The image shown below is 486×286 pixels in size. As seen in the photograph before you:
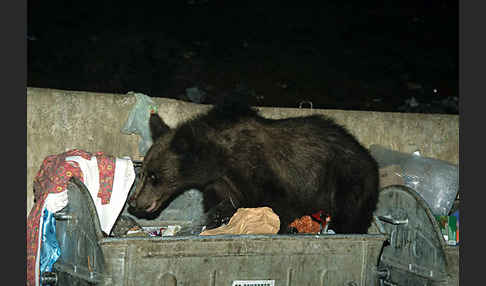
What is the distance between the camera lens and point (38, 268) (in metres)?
3.38

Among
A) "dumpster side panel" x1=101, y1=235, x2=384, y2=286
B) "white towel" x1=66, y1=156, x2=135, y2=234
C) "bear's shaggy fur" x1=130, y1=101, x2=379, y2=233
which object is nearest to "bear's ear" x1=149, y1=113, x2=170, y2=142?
"bear's shaggy fur" x1=130, y1=101, x2=379, y2=233

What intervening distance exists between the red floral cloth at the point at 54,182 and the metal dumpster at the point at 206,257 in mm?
176

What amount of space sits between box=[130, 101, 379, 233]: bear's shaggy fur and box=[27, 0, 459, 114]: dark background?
4234 millimetres

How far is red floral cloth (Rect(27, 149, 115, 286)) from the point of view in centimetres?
344

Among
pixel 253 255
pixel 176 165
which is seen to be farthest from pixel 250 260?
pixel 176 165

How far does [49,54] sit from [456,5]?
318 inches

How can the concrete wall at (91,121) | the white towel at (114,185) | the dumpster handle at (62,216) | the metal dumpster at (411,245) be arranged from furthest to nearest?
1. the concrete wall at (91,121)
2. the white towel at (114,185)
3. the metal dumpster at (411,245)
4. the dumpster handle at (62,216)

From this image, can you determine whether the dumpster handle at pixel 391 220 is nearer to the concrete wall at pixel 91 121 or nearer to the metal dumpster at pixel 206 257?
the metal dumpster at pixel 206 257

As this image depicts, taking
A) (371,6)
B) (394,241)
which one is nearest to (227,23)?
(371,6)

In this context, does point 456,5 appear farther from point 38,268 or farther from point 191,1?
point 38,268

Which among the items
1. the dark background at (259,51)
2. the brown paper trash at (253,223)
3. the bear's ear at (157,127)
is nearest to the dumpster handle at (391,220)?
the brown paper trash at (253,223)

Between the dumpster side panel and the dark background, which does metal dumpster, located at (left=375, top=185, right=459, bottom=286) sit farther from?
the dark background

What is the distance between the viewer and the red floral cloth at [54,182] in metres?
3.44

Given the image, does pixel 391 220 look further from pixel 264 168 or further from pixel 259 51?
pixel 259 51
